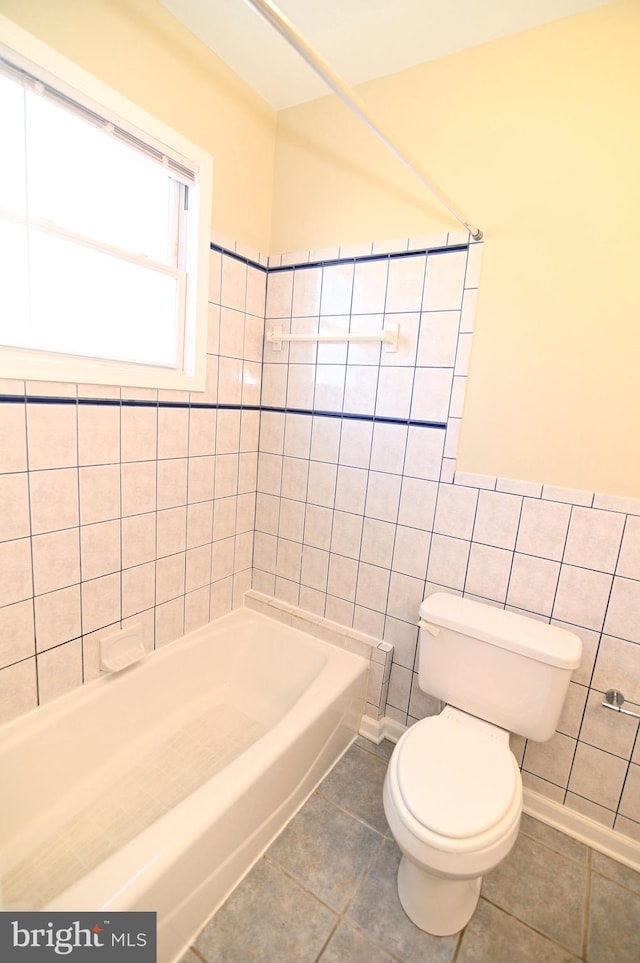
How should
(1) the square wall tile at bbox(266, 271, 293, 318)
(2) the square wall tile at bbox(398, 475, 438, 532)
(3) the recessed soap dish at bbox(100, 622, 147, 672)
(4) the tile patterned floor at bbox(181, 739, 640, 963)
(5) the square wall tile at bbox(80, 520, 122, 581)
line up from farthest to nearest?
(1) the square wall tile at bbox(266, 271, 293, 318)
(2) the square wall tile at bbox(398, 475, 438, 532)
(3) the recessed soap dish at bbox(100, 622, 147, 672)
(5) the square wall tile at bbox(80, 520, 122, 581)
(4) the tile patterned floor at bbox(181, 739, 640, 963)

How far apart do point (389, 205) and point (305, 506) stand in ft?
4.19

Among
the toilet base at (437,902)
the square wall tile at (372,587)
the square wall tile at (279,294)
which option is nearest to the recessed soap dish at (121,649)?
the square wall tile at (372,587)

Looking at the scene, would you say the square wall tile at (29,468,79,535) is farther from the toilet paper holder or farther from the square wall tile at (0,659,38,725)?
the toilet paper holder

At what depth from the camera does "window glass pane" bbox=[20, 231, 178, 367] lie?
4.39ft

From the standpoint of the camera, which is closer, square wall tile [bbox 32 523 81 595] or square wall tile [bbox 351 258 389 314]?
square wall tile [bbox 32 523 81 595]

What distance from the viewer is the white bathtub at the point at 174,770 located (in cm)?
108

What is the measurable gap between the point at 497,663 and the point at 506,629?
0.12m

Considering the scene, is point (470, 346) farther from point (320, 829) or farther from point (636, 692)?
point (320, 829)

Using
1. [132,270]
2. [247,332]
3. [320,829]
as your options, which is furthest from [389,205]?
[320,829]

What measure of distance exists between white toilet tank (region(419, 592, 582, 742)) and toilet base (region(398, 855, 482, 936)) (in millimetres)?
462

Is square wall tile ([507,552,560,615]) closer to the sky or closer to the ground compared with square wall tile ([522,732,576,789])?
closer to the sky

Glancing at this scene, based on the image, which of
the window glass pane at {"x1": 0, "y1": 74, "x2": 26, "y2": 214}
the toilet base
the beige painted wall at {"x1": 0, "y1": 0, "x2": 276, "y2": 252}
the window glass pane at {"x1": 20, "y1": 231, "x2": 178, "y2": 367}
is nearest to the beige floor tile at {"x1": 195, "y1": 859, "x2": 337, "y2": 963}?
the toilet base

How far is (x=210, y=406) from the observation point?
1843 mm

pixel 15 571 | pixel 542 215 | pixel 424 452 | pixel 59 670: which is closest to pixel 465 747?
pixel 424 452
